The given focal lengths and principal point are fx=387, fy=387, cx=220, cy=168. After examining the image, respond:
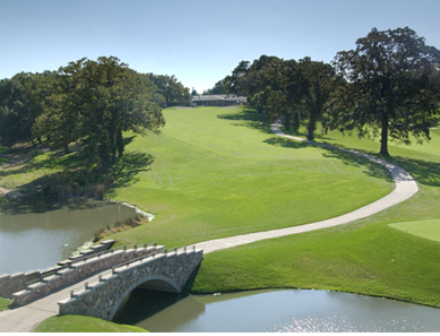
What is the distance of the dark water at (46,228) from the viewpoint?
3027 centimetres

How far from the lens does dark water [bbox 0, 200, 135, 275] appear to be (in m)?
30.3

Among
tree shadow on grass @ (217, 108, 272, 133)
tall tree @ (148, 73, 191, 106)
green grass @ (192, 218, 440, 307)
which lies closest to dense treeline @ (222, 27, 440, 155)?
tree shadow on grass @ (217, 108, 272, 133)

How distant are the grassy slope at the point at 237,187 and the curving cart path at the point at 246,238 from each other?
3.95 ft

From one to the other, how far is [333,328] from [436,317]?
6.24 m

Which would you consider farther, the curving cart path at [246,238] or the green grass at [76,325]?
the curving cart path at [246,238]

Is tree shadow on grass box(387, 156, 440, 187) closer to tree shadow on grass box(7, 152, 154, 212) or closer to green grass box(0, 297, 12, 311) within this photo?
tree shadow on grass box(7, 152, 154, 212)

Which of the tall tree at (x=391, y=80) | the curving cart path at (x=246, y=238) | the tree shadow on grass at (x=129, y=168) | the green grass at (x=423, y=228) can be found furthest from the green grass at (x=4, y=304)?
the tall tree at (x=391, y=80)

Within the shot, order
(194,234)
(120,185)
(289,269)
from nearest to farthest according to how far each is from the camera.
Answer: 1. (289,269)
2. (194,234)
3. (120,185)

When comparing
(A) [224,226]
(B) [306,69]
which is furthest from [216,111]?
(A) [224,226]

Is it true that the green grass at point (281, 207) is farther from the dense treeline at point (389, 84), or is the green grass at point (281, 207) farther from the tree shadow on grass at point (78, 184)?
the dense treeline at point (389, 84)

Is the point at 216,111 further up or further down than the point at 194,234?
further up

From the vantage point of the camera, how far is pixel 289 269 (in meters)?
26.7

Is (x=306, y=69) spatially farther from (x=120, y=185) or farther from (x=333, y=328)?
(x=333, y=328)

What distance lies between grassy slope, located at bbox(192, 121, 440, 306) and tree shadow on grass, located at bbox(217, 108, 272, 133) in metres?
62.3
